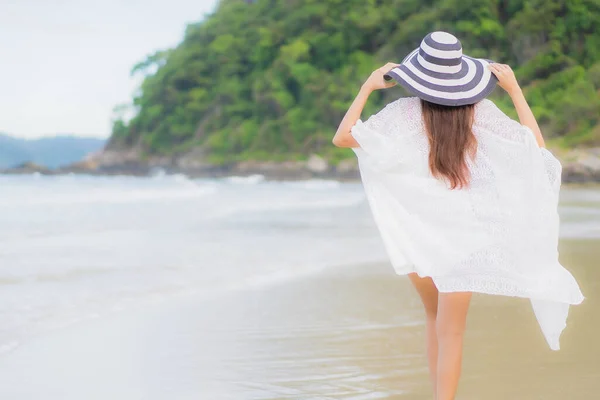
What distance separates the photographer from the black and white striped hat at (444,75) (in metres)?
2.60

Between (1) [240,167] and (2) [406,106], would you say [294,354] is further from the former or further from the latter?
(1) [240,167]

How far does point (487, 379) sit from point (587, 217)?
36.1ft

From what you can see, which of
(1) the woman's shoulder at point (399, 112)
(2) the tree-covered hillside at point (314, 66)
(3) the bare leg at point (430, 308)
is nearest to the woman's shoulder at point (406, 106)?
(1) the woman's shoulder at point (399, 112)

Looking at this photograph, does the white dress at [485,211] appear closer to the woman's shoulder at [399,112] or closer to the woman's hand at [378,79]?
the woman's shoulder at [399,112]

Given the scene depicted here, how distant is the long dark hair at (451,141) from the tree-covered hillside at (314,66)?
3477 centimetres

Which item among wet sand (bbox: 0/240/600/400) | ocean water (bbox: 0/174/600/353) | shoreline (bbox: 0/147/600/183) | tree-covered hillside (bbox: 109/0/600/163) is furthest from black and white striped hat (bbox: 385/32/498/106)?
tree-covered hillside (bbox: 109/0/600/163)

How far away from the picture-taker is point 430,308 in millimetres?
2863

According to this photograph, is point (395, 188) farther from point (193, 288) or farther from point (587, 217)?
point (587, 217)

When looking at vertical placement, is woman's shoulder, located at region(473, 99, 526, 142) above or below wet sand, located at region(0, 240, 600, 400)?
above

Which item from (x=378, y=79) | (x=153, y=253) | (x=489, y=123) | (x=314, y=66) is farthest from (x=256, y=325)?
(x=314, y=66)

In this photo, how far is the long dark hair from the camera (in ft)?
8.60

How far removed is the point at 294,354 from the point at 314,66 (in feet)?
163

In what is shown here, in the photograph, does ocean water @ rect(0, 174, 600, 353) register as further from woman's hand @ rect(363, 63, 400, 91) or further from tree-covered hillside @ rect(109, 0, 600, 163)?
tree-covered hillside @ rect(109, 0, 600, 163)

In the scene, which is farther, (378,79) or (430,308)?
(430,308)
